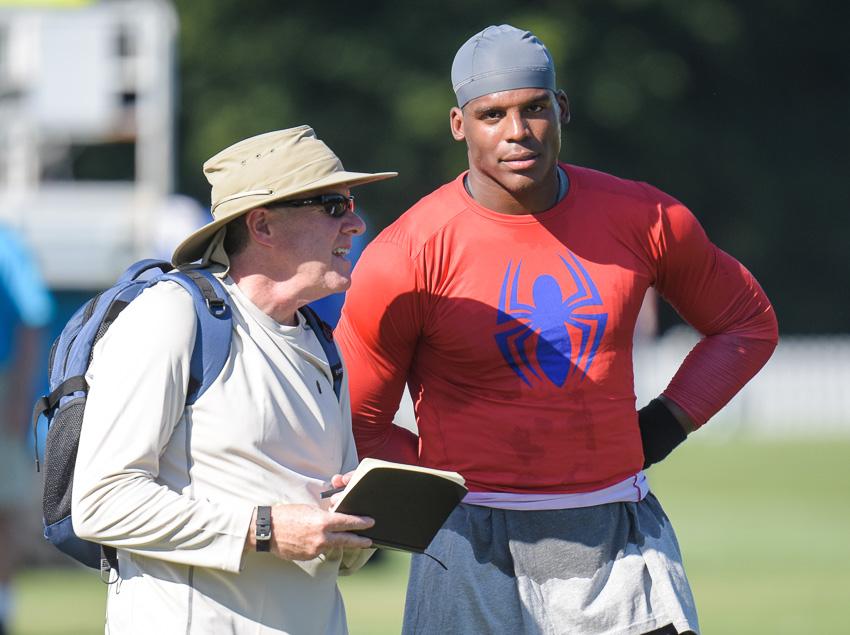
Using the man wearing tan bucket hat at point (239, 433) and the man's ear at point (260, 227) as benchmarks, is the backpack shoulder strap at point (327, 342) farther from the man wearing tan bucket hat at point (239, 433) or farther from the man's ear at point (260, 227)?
the man's ear at point (260, 227)

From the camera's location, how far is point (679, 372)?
16.4ft

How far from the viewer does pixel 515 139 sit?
4500mm

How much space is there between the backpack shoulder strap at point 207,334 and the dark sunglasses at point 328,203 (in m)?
0.31

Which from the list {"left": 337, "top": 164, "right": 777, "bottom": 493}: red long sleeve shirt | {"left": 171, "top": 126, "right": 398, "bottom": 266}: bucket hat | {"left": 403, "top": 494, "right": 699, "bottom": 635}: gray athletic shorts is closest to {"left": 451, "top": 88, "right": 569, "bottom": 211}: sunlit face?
{"left": 337, "top": 164, "right": 777, "bottom": 493}: red long sleeve shirt

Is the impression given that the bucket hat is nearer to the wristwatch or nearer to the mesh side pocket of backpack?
the mesh side pocket of backpack

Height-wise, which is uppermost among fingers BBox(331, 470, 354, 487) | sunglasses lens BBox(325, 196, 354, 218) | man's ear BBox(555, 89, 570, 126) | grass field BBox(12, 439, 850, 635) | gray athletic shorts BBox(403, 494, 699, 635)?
man's ear BBox(555, 89, 570, 126)

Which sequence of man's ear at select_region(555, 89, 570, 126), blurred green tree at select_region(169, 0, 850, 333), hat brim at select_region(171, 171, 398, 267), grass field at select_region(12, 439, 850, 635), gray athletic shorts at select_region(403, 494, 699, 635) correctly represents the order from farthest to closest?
1. blurred green tree at select_region(169, 0, 850, 333)
2. grass field at select_region(12, 439, 850, 635)
3. man's ear at select_region(555, 89, 570, 126)
4. gray athletic shorts at select_region(403, 494, 699, 635)
5. hat brim at select_region(171, 171, 398, 267)

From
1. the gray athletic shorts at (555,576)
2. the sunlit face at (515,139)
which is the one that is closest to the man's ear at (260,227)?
the sunlit face at (515,139)

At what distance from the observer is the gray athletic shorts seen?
14.7 feet

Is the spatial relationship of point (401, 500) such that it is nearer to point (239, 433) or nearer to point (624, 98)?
point (239, 433)

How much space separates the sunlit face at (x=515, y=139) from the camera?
451 cm

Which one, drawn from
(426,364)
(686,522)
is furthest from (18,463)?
(686,522)

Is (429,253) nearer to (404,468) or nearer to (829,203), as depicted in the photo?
(404,468)

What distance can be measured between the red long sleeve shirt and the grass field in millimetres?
5098
